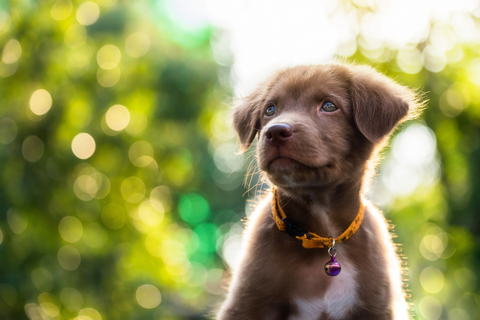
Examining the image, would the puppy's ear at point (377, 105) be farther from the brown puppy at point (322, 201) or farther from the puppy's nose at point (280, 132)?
the puppy's nose at point (280, 132)

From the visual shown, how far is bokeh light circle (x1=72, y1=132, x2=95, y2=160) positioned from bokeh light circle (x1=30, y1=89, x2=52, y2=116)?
997mm

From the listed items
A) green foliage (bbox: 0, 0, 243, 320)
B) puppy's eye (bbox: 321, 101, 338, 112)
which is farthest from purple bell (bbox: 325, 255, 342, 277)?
green foliage (bbox: 0, 0, 243, 320)

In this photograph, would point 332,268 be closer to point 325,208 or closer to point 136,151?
point 325,208

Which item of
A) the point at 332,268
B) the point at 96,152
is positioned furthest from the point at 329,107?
the point at 96,152

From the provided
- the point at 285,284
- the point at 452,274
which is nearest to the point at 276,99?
the point at 285,284

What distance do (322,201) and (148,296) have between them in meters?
9.20

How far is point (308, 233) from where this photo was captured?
3170 mm

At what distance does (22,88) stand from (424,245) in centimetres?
1245

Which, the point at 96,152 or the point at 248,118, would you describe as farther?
the point at 96,152

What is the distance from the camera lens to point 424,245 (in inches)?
539

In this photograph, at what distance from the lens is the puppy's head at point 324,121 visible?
9.77 ft

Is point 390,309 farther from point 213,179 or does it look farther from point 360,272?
point 213,179

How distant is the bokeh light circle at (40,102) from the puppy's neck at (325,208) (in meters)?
8.25

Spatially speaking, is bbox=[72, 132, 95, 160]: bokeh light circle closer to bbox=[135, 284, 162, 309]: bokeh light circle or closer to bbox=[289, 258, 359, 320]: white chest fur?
bbox=[135, 284, 162, 309]: bokeh light circle
